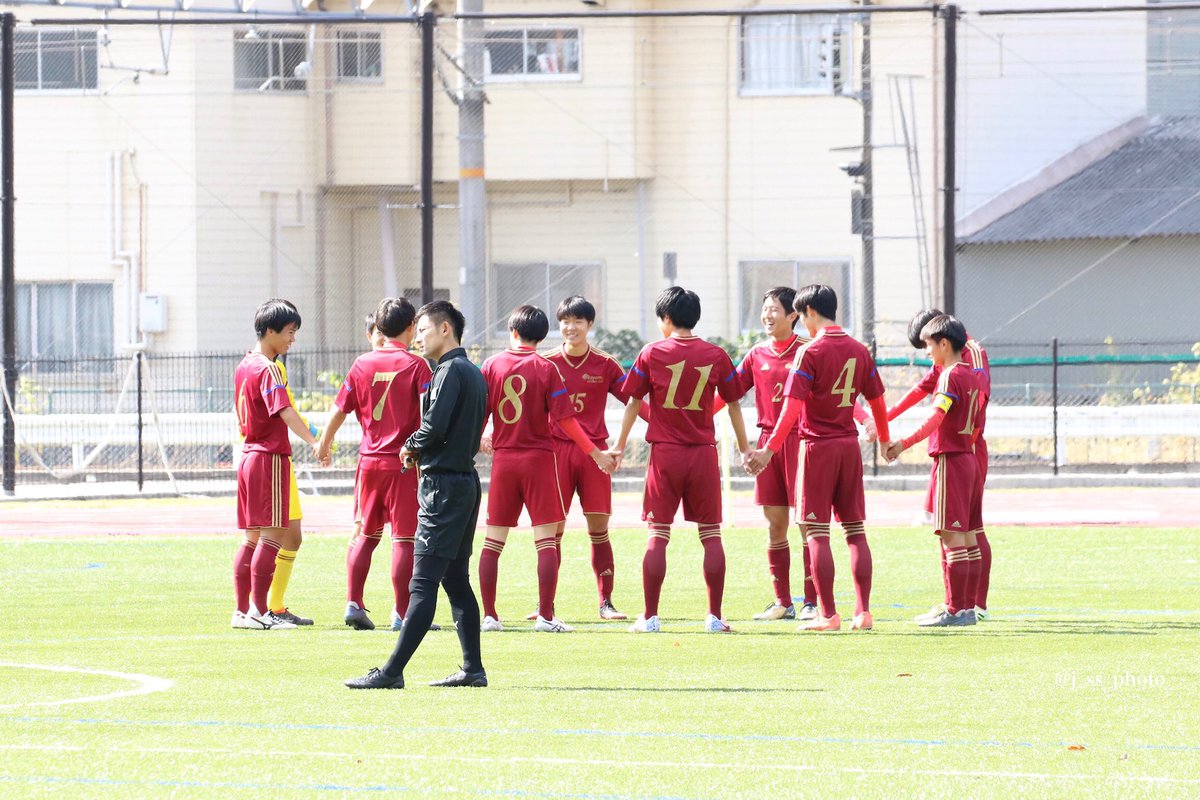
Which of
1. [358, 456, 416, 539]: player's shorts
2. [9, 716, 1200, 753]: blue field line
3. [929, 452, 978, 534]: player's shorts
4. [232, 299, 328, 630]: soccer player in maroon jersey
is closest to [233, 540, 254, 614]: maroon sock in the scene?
[232, 299, 328, 630]: soccer player in maroon jersey

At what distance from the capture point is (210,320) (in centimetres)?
2962

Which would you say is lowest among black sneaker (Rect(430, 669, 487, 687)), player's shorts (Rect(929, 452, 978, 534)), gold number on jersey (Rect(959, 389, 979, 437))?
black sneaker (Rect(430, 669, 487, 687))

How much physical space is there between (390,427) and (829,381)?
103 inches

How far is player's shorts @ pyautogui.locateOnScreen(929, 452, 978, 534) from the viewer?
11445 mm

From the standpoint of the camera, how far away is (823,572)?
11.1 m

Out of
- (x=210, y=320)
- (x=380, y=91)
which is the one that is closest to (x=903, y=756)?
(x=380, y=91)

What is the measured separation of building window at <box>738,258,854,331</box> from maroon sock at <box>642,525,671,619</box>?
18199mm

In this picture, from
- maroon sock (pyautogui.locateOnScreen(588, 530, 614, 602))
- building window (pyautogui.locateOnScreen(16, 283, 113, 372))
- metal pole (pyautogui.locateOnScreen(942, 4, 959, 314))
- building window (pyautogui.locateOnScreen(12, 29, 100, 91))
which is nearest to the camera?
maroon sock (pyautogui.locateOnScreen(588, 530, 614, 602))

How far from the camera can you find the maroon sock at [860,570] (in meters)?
11.2

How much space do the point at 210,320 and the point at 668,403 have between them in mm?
19591

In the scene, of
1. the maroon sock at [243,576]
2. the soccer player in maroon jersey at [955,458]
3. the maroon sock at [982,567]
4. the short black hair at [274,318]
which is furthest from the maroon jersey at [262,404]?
the maroon sock at [982,567]

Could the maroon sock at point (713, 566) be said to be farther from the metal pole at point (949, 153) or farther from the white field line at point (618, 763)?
the metal pole at point (949, 153)

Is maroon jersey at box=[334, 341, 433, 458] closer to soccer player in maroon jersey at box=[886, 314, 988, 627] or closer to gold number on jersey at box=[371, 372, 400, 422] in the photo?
gold number on jersey at box=[371, 372, 400, 422]

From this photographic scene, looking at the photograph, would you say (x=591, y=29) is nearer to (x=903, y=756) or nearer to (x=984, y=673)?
(x=984, y=673)
